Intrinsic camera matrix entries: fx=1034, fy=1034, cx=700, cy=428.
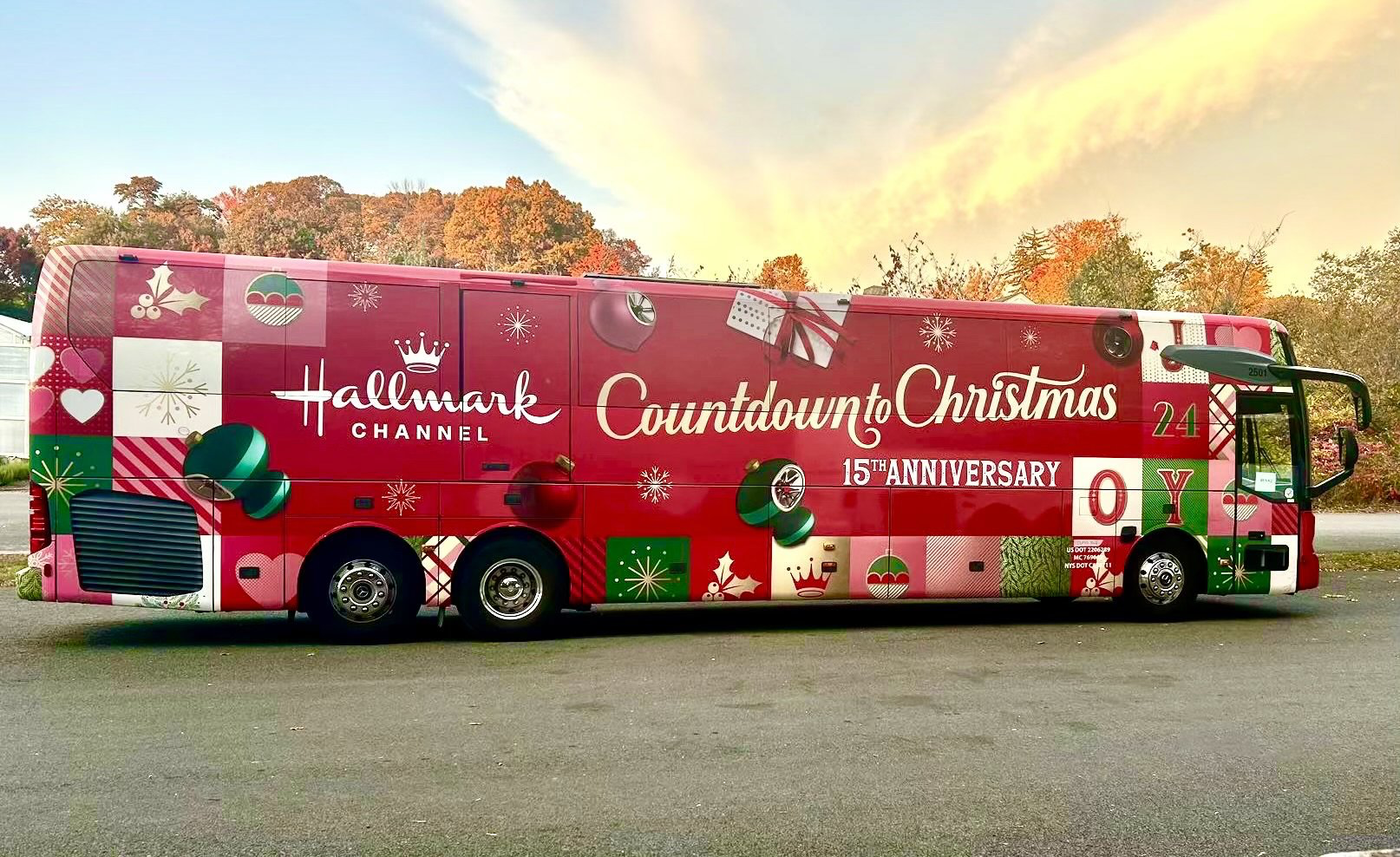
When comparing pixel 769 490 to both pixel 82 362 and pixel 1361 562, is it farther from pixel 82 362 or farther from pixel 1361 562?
pixel 1361 562

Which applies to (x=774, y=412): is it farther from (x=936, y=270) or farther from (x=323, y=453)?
(x=936, y=270)

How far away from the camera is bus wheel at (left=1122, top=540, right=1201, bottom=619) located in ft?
34.9

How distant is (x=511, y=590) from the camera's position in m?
8.99

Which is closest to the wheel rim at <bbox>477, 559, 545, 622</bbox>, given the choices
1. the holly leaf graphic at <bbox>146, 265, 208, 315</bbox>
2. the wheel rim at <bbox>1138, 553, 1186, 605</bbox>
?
the holly leaf graphic at <bbox>146, 265, 208, 315</bbox>

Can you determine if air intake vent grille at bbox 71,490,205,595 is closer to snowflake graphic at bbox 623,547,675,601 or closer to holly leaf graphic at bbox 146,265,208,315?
holly leaf graphic at bbox 146,265,208,315

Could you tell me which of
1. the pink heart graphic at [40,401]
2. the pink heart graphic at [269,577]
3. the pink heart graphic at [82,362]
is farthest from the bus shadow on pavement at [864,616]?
Result: the pink heart graphic at [40,401]

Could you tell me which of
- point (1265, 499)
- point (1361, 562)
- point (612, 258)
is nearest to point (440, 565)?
point (1265, 499)

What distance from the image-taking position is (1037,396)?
33.8 ft

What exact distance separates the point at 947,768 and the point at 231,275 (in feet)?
21.9

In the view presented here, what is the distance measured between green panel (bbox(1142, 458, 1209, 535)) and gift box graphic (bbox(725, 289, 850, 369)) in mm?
3603

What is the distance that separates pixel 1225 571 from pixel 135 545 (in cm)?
1036

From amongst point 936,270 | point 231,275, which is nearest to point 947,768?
point 231,275

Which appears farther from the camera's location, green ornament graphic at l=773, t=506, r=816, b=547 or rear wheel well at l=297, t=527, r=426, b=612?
green ornament graphic at l=773, t=506, r=816, b=547

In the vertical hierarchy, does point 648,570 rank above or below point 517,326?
below
